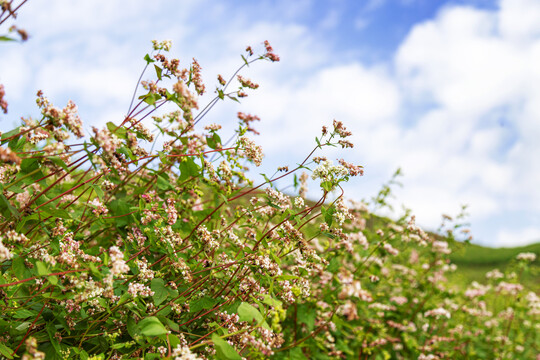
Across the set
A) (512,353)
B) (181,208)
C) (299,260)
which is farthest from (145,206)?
(512,353)

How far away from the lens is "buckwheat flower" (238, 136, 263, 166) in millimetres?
3053

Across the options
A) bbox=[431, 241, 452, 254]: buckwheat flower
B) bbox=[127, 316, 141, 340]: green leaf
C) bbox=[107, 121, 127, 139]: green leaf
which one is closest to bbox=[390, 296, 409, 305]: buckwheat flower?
bbox=[431, 241, 452, 254]: buckwheat flower

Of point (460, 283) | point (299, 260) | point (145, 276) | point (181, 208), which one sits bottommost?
point (145, 276)

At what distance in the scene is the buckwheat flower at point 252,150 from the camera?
3053 millimetres

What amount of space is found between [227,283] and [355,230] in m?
3.19

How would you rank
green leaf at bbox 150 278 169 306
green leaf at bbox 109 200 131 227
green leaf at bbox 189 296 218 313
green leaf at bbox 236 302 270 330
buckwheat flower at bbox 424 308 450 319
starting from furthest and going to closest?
buckwheat flower at bbox 424 308 450 319
green leaf at bbox 109 200 131 227
green leaf at bbox 189 296 218 313
green leaf at bbox 150 278 169 306
green leaf at bbox 236 302 270 330

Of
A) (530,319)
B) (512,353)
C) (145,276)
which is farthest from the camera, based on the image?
(530,319)

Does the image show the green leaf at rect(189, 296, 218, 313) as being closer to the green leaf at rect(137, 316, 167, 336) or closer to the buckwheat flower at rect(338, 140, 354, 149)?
the green leaf at rect(137, 316, 167, 336)

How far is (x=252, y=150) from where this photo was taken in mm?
3053

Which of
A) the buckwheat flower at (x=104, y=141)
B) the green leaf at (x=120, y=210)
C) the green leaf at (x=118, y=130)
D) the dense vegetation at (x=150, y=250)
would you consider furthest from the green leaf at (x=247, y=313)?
the green leaf at (x=120, y=210)

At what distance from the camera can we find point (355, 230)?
5656 mm

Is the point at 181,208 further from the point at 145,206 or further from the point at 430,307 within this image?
the point at 430,307

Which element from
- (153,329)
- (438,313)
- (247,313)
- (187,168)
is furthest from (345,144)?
(438,313)

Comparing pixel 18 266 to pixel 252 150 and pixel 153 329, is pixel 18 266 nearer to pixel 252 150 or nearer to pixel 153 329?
pixel 153 329
